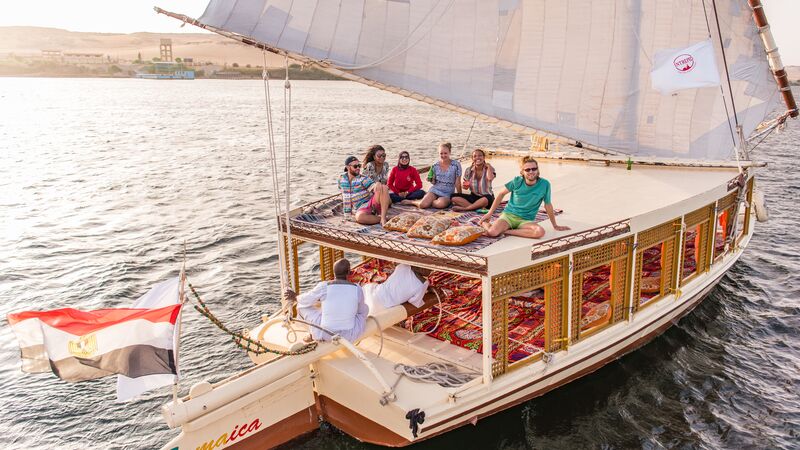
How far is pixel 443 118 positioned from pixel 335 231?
199ft

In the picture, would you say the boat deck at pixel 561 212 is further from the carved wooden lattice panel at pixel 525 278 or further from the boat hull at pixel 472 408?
the boat hull at pixel 472 408

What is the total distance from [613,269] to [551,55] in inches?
215

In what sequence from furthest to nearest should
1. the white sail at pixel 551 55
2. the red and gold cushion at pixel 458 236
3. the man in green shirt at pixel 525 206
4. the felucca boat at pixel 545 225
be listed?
the white sail at pixel 551 55 < the man in green shirt at pixel 525 206 < the red and gold cushion at pixel 458 236 < the felucca boat at pixel 545 225

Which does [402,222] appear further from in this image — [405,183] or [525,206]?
[405,183]

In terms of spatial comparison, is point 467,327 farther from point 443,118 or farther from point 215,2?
point 443,118

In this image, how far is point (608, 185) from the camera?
43.9 ft

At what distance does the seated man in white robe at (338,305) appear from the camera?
348 inches

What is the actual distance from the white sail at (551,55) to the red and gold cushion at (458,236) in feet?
12.4

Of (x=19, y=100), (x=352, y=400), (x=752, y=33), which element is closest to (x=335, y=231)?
(x=352, y=400)

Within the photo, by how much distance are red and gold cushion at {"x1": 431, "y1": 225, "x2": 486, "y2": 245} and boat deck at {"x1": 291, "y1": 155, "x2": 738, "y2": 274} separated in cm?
11

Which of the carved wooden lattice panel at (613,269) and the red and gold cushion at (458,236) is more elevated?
the red and gold cushion at (458,236)

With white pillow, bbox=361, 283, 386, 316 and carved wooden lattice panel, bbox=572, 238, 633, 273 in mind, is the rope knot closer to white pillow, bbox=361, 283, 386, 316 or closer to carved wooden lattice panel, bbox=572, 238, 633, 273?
white pillow, bbox=361, 283, 386, 316

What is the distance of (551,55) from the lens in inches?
522

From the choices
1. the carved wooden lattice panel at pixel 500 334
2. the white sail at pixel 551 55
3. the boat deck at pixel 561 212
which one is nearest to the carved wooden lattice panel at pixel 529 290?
the carved wooden lattice panel at pixel 500 334
